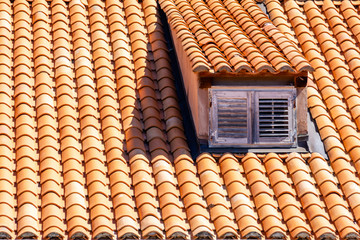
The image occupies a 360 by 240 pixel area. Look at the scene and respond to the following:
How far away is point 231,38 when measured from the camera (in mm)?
18672

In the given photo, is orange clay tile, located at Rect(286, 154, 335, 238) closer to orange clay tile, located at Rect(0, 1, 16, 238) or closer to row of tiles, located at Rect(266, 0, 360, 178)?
row of tiles, located at Rect(266, 0, 360, 178)

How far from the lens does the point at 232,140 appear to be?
57.8 ft

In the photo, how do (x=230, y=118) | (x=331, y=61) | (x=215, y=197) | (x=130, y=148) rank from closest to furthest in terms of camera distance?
(x=215, y=197)
(x=130, y=148)
(x=230, y=118)
(x=331, y=61)

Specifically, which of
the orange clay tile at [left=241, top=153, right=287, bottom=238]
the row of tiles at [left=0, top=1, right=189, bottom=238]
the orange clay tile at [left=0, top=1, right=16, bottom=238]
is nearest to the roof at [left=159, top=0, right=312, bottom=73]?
the row of tiles at [left=0, top=1, right=189, bottom=238]

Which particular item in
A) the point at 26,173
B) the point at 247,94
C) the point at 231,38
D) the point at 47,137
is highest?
the point at 231,38

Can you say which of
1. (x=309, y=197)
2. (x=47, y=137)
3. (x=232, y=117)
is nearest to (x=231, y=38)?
(x=232, y=117)

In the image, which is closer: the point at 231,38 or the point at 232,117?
the point at 232,117

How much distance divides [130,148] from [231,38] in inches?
117

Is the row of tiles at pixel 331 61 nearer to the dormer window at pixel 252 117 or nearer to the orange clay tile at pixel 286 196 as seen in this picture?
the dormer window at pixel 252 117

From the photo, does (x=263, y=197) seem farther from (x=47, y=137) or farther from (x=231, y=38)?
(x=47, y=137)

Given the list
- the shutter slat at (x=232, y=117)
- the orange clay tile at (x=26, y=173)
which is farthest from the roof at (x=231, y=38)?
the orange clay tile at (x=26, y=173)

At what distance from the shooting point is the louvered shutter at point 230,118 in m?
17.5

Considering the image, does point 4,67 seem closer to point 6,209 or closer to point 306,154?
point 6,209

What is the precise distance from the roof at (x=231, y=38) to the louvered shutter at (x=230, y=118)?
1.64 feet
